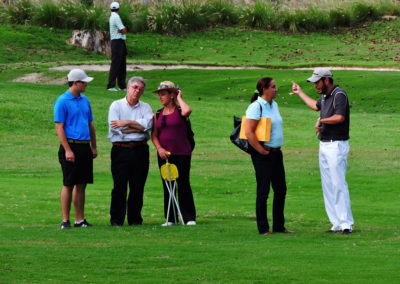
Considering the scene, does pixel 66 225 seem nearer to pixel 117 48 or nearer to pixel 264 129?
pixel 264 129

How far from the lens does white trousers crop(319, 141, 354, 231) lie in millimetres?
11453

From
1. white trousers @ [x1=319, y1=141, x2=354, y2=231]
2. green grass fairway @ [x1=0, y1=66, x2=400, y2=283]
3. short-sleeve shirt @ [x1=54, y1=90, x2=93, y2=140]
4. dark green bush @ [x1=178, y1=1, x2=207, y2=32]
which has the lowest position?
green grass fairway @ [x1=0, y1=66, x2=400, y2=283]

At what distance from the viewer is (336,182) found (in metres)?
11.5

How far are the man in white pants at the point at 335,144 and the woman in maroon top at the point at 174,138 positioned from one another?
184 centimetres

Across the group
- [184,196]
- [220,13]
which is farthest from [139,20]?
[184,196]

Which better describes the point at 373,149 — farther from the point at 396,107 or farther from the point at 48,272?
the point at 48,272

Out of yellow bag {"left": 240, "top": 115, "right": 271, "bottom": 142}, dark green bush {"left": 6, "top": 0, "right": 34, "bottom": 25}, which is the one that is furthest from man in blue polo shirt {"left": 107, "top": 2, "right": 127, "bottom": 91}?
yellow bag {"left": 240, "top": 115, "right": 271, "bottom": 142}

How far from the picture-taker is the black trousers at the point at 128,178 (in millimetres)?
12188

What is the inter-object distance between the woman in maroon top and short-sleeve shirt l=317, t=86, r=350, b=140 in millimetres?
1834

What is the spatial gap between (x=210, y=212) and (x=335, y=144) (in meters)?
3.15

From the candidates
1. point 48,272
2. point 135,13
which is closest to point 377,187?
point 48,272

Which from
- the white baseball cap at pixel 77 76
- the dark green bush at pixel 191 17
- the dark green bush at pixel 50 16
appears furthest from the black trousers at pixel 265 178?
the dark green bush at pixel 191 17

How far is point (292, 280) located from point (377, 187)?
336 inches

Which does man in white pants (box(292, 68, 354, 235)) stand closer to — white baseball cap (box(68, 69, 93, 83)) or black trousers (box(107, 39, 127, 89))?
white baseball cap (box(68, 69, 93, 83))
